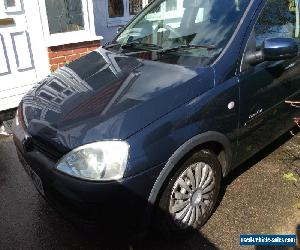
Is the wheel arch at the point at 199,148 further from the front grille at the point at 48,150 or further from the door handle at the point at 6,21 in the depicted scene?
the door handle at the point at 6,21

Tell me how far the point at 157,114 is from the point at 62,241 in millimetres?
1357

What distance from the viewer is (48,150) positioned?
246 centimetres

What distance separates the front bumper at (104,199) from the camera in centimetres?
222

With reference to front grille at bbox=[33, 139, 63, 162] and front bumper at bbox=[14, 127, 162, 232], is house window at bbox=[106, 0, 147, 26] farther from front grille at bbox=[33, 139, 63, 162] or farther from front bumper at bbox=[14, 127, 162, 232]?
front bumper at bbox=[14, 127, 162, 232]

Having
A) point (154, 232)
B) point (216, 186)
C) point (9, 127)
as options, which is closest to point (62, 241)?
point (154, 232)

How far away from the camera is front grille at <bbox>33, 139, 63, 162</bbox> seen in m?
2.38

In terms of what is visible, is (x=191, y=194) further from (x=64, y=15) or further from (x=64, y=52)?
(x=64, y=15)

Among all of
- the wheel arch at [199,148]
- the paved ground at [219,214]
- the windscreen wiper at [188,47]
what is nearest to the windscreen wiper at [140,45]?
the windscreen wiper at [188,47]

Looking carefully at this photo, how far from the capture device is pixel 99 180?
2.22m

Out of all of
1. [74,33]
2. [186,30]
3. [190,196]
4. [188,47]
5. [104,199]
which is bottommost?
[190,196]

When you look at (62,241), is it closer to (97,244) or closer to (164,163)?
(97,244)

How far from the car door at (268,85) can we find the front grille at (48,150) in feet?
4.81

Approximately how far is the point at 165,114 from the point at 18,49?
3.85 m

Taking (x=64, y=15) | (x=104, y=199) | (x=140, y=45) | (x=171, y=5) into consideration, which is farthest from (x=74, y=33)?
(x=104, y=199)
